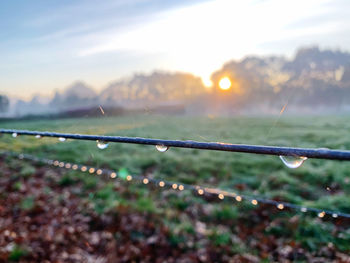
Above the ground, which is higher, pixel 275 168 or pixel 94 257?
pixel 275 168

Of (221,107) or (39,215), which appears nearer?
(39,215)

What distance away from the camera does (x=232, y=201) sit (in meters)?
4.53

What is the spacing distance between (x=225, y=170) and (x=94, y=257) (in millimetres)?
3922

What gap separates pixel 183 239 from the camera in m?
3.57

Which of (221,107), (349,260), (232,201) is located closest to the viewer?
(349,260)

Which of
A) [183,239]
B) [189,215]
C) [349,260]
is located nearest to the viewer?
[349,260]

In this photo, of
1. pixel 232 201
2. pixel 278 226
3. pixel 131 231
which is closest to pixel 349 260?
pixel 278 226

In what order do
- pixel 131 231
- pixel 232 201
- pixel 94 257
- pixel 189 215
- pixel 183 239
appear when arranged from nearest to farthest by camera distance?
pixel 94 257, pixel 183 239, pixel 131 231, pixel 189 215, pixel 232 201

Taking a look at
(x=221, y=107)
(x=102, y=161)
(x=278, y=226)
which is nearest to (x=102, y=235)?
(x=278, y=226)

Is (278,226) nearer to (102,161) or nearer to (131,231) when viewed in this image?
(131,231)

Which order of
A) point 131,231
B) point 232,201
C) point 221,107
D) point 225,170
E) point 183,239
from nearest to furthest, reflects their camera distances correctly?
1. point 183,239
2. point 131,231
3. point 232,201
4. point 225,170
5. point 221,107

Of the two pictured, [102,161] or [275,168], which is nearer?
[275,168]

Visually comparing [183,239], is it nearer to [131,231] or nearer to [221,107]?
[131,231]

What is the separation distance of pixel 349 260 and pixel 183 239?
206 centimetres
